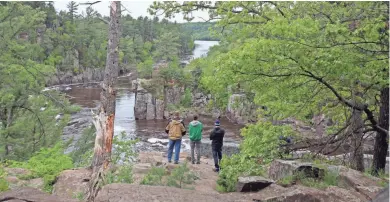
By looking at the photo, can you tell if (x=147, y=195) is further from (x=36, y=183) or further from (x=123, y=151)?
(x=123, y=151)

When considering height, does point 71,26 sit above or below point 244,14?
above

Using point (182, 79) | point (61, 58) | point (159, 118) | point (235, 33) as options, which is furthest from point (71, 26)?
point (235, 33)

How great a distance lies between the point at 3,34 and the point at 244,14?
1393cm

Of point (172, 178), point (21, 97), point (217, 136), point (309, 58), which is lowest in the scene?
point (172, 178)

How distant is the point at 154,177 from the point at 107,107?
9.49 feet

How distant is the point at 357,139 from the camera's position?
11227mm

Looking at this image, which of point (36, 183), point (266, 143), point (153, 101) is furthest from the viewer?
point (153, 101)

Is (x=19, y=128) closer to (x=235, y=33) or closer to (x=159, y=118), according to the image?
(x=235, y=33)

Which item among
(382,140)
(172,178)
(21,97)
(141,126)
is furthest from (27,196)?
(141,126)

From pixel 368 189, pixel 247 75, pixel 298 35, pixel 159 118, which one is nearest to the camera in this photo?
pixel 298 35

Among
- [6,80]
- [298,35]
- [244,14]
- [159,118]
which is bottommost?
[159,118]

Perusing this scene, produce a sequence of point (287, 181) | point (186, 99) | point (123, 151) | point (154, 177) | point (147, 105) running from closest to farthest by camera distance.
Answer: point (287, 181), point (154, 177), point (123, 151), point (147, 105), point (186, 99)

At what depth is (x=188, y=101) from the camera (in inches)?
1955

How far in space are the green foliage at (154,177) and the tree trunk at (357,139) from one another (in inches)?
193
